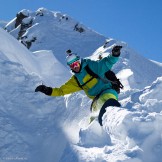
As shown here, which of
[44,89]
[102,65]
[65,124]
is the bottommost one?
[65,124]

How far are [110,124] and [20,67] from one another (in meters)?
4.29

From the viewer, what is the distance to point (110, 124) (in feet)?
21.8

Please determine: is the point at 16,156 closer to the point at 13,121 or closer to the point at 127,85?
the point at 13,121

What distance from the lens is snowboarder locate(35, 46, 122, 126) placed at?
6320mm

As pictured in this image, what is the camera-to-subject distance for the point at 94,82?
6.55 meters

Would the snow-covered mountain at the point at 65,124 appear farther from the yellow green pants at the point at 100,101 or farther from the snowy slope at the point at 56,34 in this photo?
A: the snowy slope at the point at 56,34

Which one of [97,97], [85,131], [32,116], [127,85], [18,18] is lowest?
[18,18]

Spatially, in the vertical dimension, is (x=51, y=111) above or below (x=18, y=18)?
above

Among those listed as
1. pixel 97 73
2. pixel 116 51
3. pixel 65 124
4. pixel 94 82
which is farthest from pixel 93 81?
pixel 65 124

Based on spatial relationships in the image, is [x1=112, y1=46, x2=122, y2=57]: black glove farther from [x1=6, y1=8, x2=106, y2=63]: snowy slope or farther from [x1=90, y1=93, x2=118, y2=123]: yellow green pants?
[x1=6, y1=8, x2=106, y2=63]: snowy slope

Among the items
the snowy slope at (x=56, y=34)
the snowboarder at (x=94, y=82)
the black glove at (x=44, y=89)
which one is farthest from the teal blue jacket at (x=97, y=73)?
the snowy slope at (x=56, y=34)

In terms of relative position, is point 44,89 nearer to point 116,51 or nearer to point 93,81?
point 93,81

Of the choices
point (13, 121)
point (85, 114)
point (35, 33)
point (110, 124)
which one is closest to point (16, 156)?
point (13, 121)

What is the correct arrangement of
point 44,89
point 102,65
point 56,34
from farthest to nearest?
point 56,34 → point 44,89 → point 102,65
